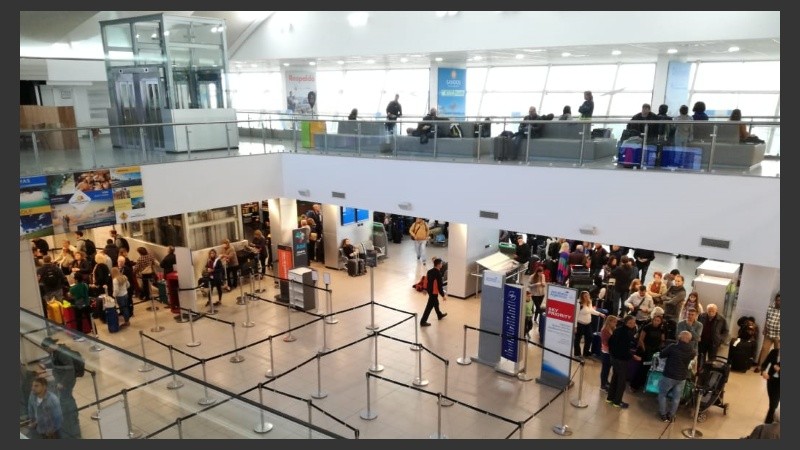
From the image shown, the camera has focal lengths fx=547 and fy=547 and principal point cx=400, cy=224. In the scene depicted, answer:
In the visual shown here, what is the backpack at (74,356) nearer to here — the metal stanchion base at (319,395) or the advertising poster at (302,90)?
the metal stanchion base at (319,395)

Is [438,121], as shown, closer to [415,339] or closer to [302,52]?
[415,339]

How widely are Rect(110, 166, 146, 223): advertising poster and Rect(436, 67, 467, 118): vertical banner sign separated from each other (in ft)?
37.8

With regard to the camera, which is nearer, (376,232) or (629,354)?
(629,354)

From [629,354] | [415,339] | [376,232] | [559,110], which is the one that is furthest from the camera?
[559,110]

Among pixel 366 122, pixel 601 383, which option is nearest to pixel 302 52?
pixel 366 122

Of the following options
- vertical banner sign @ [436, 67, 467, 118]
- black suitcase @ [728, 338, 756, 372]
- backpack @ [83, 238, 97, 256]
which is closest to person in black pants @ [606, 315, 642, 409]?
black suitcase @ [728, 338, 756, 372]

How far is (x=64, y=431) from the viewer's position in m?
6.78

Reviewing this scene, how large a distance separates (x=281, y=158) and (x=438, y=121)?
5.04 m

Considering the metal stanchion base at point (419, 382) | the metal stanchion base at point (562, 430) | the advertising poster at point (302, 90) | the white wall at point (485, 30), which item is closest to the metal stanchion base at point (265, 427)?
the metal stanchion base at point (419, 382)

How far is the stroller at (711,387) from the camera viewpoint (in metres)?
8.47

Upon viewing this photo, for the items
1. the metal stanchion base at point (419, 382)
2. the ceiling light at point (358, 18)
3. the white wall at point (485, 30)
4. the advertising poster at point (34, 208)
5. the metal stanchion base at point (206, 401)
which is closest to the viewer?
the metal stanchion base at point (206, 401)

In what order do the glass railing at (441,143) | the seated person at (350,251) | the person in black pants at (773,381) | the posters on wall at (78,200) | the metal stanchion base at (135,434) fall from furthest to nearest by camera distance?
1. the seated person at (350,251)
2. the posters on wall at (78,200)
3. the glass railing at (441,143)
4. the person in black pants at (773,381)
5. the metal stanchion base at (135,434)

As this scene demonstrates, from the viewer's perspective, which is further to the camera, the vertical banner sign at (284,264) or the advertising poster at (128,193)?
the vertical banner sign at (284,264)

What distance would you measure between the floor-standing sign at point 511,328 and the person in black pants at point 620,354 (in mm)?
1656
